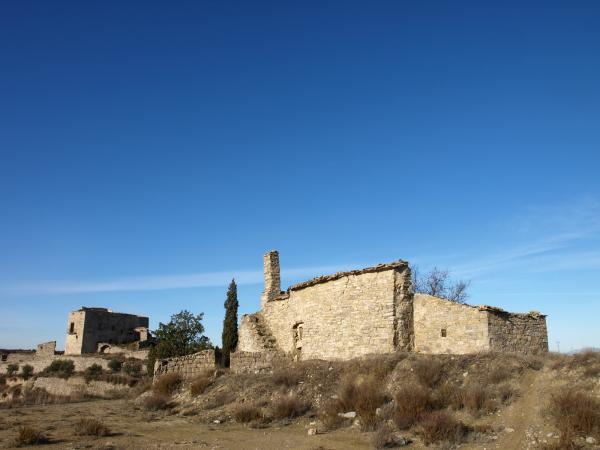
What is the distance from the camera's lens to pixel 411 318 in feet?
58.7

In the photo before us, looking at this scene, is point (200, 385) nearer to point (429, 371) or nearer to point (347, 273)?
point (347, 273)

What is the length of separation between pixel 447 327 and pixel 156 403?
1123cm

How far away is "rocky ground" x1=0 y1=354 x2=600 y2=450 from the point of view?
1105 cm

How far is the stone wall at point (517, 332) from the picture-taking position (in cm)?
1653

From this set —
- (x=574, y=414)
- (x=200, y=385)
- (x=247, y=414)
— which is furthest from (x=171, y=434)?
(x=574, y=414)

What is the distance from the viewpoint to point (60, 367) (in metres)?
42.5

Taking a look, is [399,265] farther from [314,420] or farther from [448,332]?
[314,420]

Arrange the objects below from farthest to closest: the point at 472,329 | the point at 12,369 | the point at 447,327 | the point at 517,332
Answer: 1. the point at 12,369
2. the point at 517,332
3. the point at 447,327
4. the point at 472,329

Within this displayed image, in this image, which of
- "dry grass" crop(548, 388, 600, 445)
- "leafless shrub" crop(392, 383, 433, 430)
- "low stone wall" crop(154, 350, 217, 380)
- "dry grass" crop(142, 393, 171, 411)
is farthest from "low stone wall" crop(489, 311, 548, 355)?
"dry grass" crop(142, 393, 171, 411)

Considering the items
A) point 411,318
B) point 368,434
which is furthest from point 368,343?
point 368,434

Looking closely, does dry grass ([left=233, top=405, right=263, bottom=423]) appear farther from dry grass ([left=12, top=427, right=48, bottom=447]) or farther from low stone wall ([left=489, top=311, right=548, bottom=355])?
low stone wall ([left=489, top=311, right=548, bottom=355])

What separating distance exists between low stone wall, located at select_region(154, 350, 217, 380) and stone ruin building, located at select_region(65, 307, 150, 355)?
29.3 metres

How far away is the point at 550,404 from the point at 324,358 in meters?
9.70

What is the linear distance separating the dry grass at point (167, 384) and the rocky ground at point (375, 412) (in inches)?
67.6
